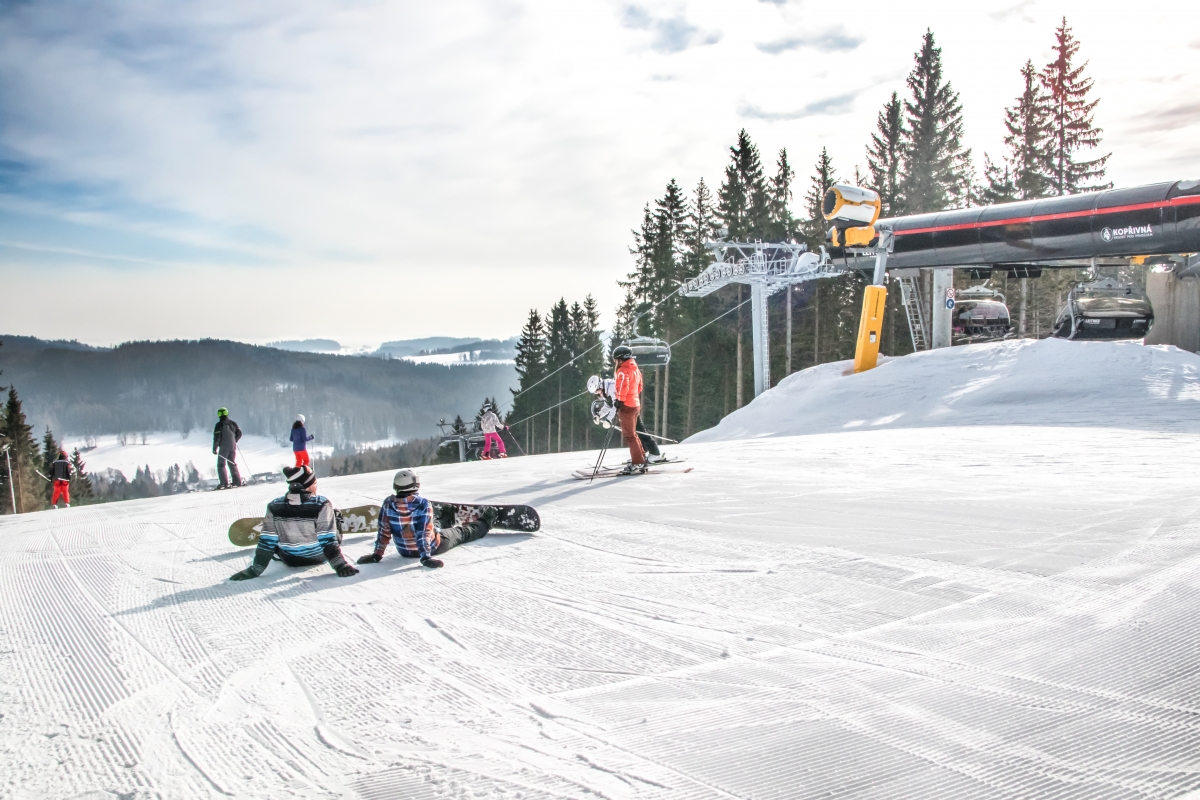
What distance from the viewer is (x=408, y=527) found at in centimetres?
561

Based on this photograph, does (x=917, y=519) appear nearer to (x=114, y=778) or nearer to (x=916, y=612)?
(x=916, y=612)

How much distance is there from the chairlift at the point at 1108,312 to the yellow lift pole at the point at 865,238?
5.17m

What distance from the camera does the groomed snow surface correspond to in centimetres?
253

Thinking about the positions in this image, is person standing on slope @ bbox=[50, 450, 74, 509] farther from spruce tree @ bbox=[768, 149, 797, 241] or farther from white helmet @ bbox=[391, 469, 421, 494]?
spruce tree @ bbox=[768, 149, 797, 241]

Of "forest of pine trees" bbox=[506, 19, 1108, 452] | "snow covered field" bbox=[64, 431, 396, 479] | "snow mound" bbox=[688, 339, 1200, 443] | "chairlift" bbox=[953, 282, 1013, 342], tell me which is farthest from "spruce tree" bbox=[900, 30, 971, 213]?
"snow covered field" bbox=[64, 431, 396, 479]

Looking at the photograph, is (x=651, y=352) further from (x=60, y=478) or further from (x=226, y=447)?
(x=60, y=478)

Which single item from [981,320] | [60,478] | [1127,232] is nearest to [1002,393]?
[1127,232]

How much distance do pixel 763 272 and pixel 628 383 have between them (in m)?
18.1

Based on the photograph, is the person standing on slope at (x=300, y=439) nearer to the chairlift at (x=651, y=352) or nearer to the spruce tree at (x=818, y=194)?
the chairlift at (x=651, y=352)

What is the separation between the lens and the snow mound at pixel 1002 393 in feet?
46.5

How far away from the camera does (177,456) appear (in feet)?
516

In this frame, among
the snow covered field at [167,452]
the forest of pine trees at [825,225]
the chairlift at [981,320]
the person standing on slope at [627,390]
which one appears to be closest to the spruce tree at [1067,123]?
the forest of pine trees at [825,225]

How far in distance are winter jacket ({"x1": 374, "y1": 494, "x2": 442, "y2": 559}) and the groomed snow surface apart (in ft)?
0.69

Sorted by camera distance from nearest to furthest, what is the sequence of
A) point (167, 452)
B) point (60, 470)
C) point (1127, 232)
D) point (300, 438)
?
point (300, 438) < point (1127, 232) < point (60, 470) < point (167, 452)
